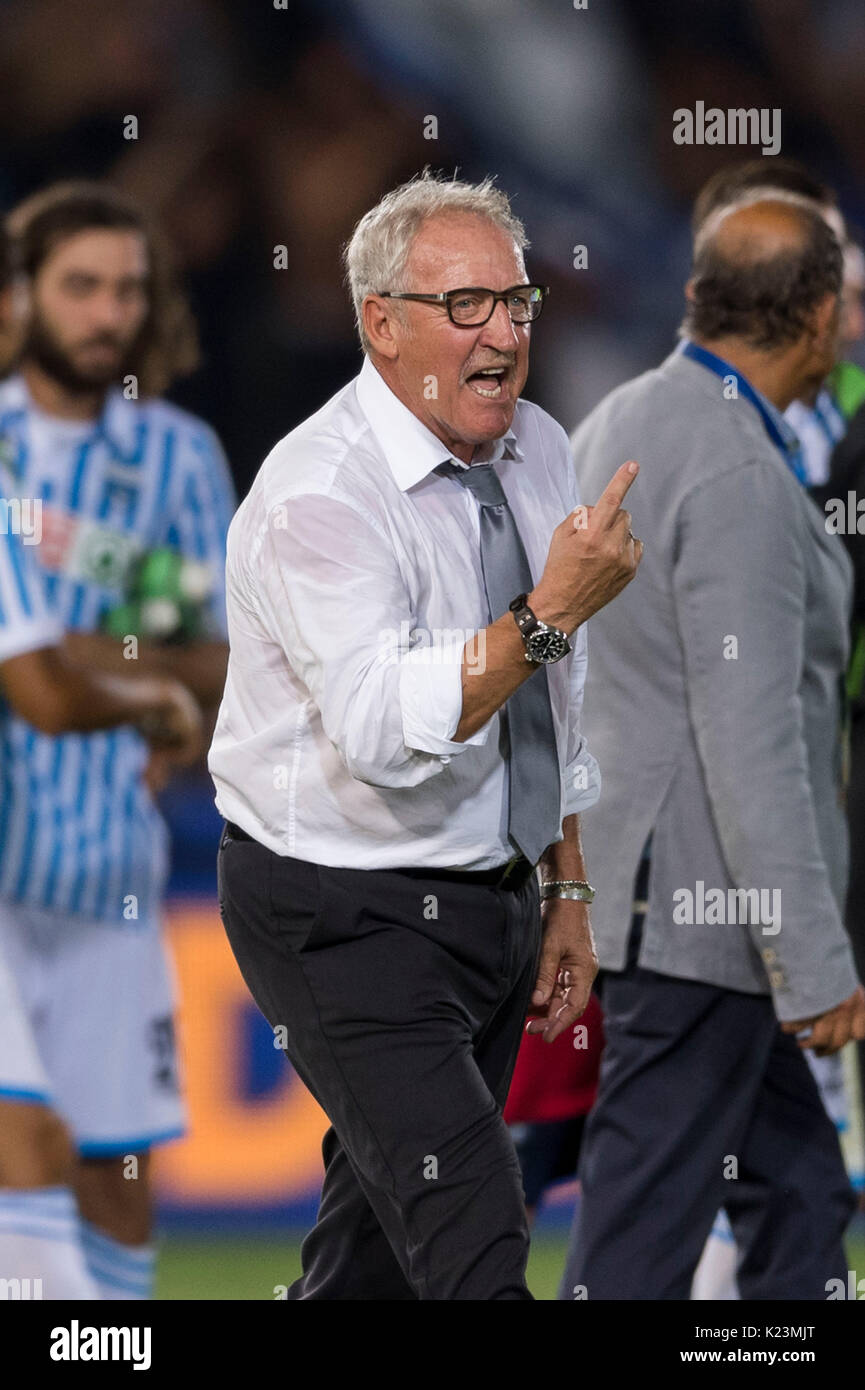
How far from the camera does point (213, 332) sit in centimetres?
335

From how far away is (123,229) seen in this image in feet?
10.9

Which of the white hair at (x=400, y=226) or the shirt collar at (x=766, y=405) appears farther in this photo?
the shirt collar at (x=766, y=405)

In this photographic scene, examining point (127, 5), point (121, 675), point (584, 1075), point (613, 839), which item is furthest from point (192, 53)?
point (584, 1075)

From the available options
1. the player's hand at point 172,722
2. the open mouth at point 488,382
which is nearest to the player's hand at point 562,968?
the open mouth at point 488,382

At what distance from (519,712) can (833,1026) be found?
70 centimetres

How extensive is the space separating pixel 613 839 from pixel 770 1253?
0.64 m

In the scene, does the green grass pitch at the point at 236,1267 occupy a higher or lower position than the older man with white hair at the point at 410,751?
lower

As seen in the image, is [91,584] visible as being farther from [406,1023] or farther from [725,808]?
[406,1023]

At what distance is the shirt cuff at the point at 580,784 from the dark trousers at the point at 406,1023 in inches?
6.7

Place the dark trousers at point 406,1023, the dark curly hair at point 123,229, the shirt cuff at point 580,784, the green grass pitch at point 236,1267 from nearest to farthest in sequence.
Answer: the dark trousers at point 406,1023, the shirt cuff at point 580,784, the dark curly hair at point 123,229, the green grass pitch at point 236,1267

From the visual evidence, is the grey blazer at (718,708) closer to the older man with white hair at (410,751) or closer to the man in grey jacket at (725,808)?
the man in grey jacket at (725,808)

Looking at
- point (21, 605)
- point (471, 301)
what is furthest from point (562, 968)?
point (21, 605)

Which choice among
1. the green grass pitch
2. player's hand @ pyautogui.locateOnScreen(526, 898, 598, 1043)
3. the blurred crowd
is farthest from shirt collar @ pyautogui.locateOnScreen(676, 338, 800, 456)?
the green grass pitch

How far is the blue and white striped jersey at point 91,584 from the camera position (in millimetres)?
3229
